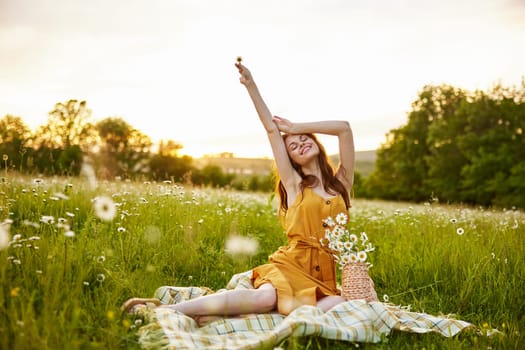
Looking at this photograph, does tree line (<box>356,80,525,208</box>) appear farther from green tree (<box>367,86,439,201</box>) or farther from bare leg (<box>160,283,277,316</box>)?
bare leg (<box>160,283,277,316</box>)

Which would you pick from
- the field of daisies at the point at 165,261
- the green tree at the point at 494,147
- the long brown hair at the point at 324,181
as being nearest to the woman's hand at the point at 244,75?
the long brown hair at the point at 324,181

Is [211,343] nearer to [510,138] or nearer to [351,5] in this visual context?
[351,5]

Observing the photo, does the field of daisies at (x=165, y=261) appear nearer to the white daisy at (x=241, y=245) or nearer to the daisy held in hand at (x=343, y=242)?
the white daisy at (x=241, y=245)

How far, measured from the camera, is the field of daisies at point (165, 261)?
2.83 meters

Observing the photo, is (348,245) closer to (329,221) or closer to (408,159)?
(329,221)

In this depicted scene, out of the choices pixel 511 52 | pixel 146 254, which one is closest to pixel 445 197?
pixel 511 52

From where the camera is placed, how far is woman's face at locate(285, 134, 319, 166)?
164 inches

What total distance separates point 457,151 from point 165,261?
3295 centimetres

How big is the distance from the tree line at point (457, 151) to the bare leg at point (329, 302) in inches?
1013

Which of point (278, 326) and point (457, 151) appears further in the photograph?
point (457, 151)

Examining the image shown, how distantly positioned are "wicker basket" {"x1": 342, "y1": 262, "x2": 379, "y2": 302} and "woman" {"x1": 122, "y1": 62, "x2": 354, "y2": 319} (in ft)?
0.36

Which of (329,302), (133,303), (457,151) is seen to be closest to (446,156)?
(457,151)

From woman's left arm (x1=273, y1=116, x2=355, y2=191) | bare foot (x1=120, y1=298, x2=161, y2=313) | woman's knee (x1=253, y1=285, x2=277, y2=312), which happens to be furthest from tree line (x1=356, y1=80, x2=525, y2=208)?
bare foot (x1=120, y1=298, x2=161, y2=313)

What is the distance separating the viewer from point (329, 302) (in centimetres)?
365
